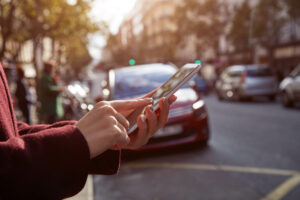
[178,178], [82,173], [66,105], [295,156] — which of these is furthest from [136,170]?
[66,105]

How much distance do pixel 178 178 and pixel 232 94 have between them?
50.7 ft

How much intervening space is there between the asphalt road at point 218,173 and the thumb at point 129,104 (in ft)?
9.44

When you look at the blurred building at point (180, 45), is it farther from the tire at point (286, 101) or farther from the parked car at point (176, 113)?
the tire at point (286, 101)

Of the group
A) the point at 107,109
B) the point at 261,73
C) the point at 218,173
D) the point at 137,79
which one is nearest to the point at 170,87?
the point at 107,109

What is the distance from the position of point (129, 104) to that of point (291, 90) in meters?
13.6

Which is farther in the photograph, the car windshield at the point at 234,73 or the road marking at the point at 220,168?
the car windshield at the point at 234,73

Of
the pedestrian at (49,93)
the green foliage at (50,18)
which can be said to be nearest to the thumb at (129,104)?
the pedestrian at (49,93)

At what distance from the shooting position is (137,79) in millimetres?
5961

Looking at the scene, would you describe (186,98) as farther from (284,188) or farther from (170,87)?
(170,87)

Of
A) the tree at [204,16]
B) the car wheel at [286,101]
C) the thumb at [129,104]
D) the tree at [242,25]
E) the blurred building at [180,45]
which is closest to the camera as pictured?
the thumb at [129,104]

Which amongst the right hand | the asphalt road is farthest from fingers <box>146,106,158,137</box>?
the asphalt road

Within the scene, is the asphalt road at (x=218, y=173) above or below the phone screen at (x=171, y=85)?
below

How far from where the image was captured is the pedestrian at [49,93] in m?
7.70

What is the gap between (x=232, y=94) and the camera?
65.2 feet
